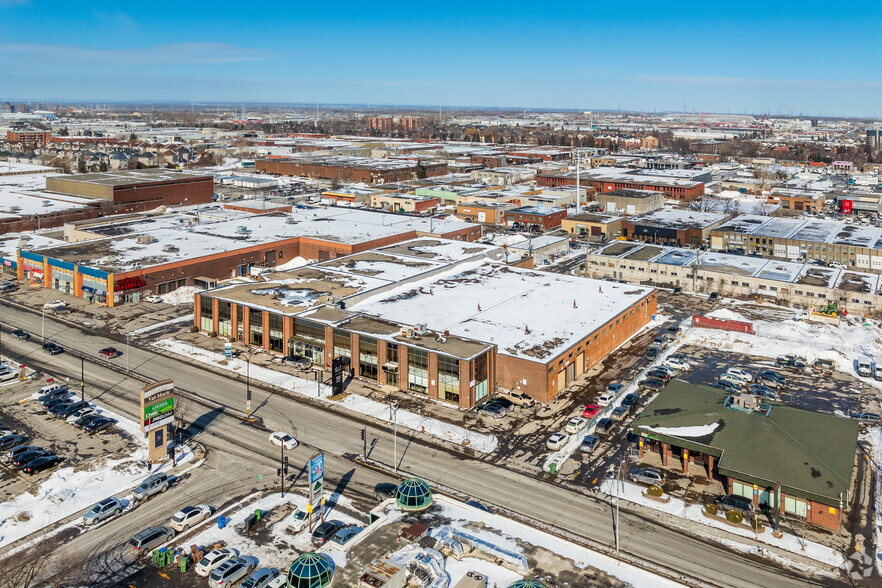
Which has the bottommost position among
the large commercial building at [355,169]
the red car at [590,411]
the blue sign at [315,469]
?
the red car at [590,411]

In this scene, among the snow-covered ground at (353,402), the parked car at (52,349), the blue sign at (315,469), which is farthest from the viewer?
the parked car at (52,349)

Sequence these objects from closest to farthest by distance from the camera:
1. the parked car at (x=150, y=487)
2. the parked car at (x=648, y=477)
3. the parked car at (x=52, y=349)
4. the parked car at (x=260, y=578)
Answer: the parked car at (x=260, y=578)
the parked car at (x=150, y=487)
the parked car at (x=648, y=477)
the parked car at (x=52, y=349)

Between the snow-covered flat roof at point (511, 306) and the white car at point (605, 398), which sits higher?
the snow-covered flat roof at point (511, 306)

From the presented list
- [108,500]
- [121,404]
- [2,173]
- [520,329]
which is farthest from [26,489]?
[2,173]

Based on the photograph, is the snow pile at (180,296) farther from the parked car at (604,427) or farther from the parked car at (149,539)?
the parked car at (604,427)

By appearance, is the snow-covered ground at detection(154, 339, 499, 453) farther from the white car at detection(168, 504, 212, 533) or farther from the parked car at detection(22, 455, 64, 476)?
the parked car at detection(22, 455, 64, 476)

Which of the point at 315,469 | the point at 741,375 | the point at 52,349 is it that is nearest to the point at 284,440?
the point at 315,469

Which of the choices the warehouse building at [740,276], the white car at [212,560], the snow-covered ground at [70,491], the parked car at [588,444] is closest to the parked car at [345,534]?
the white car at [212,560]
